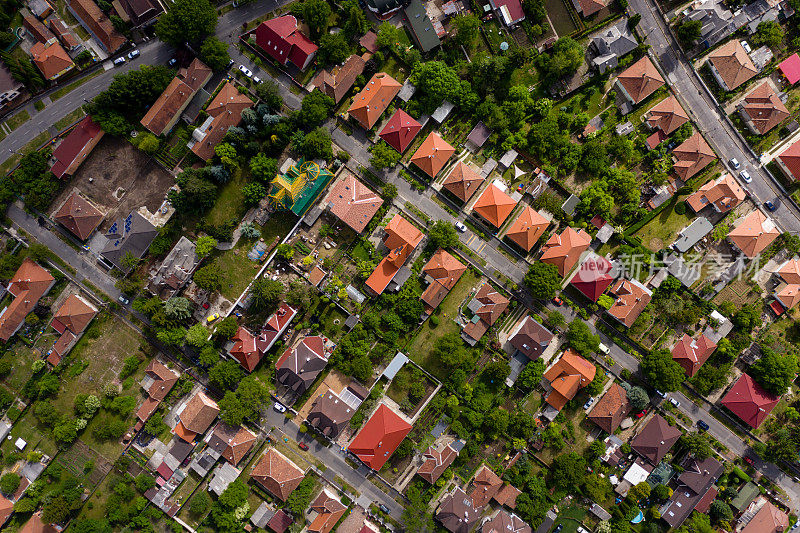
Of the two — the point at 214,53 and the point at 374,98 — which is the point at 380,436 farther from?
the point at 214,53

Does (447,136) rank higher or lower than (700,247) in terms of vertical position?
lower

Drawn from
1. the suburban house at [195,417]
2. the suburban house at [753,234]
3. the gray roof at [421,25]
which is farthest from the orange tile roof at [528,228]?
the suburban house at [195,417]

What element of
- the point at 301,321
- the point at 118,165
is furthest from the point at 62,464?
the point at 118,165

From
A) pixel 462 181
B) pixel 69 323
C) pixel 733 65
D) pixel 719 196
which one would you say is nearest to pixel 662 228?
pixel 719 196

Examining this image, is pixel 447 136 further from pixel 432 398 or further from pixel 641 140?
pixel 432 398

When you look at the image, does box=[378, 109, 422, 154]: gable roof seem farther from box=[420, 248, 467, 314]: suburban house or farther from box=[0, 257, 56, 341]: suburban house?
box=[0, 257, 56, 341]: suburban house

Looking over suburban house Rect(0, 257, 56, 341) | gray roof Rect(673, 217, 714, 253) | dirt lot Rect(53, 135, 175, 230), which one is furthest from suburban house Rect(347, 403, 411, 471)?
suburban house Rect(0, 257, 56, 341)
